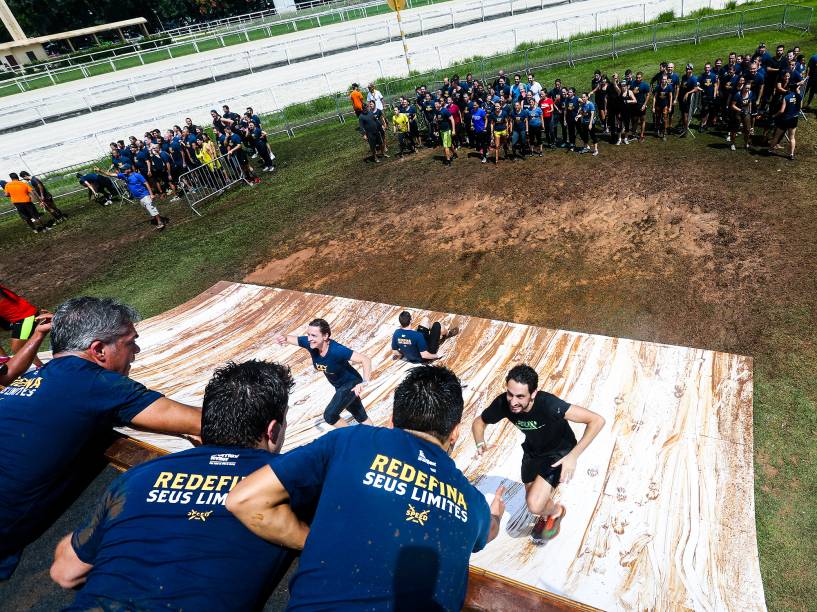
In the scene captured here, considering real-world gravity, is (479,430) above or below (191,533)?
below

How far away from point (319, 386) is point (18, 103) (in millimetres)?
30309

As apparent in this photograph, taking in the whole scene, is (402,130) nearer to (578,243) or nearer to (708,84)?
(578,243)

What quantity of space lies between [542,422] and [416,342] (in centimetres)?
325

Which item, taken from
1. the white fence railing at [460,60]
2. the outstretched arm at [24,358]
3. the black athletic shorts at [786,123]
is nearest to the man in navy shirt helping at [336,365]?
the outstretched arm at [24,358]

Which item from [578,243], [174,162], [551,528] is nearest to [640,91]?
[578,243]

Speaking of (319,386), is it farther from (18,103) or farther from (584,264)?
(18,103)

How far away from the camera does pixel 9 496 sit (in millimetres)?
2395

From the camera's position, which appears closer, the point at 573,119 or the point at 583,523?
the point at 583,523

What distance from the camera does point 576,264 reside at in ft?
31.0

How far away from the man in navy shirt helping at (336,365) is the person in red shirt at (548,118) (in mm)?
11714

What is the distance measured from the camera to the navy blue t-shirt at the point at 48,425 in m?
2.36

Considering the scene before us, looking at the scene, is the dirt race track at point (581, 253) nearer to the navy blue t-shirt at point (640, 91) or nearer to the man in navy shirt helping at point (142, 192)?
the man in navy shirt helping at point (142, 192)

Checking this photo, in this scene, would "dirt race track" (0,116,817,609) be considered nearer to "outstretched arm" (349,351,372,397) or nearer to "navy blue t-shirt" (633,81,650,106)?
"navy blue t-shirt" (633,81,650,106)

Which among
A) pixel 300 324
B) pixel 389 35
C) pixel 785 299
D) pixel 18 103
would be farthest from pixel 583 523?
pixel 18 103
